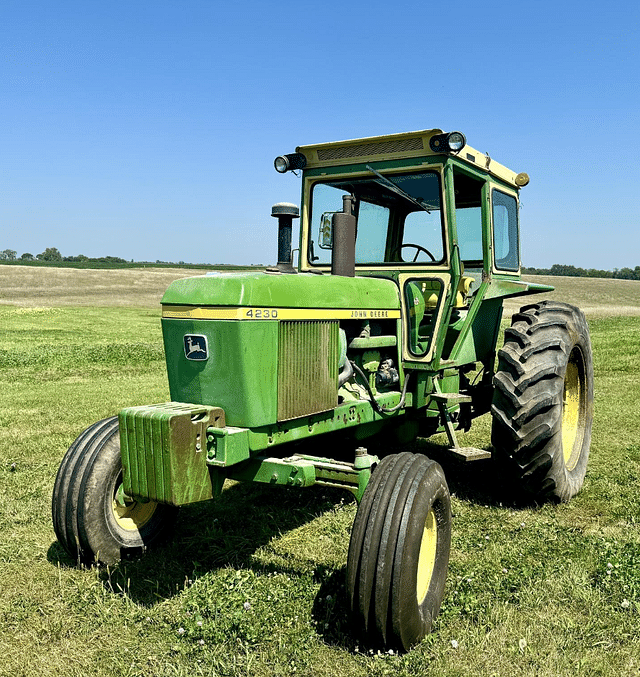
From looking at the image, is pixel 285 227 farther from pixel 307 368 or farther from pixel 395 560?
pixel 395 560

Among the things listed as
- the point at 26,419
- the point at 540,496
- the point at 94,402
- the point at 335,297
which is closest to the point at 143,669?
the point at 335,297

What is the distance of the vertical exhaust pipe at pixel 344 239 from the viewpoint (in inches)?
167

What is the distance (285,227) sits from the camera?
4242mm

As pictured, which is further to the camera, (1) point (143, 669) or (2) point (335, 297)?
(2) point (335, 297)

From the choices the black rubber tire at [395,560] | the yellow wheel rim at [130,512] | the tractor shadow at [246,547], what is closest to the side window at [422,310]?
the tractor shadow at [246,547]

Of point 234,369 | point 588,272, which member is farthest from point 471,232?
point 588,272

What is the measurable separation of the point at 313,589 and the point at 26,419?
223 inches

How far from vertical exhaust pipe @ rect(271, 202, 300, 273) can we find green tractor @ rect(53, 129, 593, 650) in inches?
0.4

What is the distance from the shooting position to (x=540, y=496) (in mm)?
4953

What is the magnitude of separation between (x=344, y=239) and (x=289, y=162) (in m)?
1.16

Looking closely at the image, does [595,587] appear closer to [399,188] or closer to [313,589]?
[313,589]

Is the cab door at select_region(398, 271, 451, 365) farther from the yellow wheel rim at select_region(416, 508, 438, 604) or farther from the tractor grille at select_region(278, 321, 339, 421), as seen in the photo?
the yellow wheel rim at select_region(416, 508, 438, 604)

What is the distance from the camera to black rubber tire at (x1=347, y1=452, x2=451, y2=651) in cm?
300

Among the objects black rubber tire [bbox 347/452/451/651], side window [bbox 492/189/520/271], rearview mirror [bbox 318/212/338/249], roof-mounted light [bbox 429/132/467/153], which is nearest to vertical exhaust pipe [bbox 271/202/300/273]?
Result: rearview mirror [bbox 318/212/338/249]
